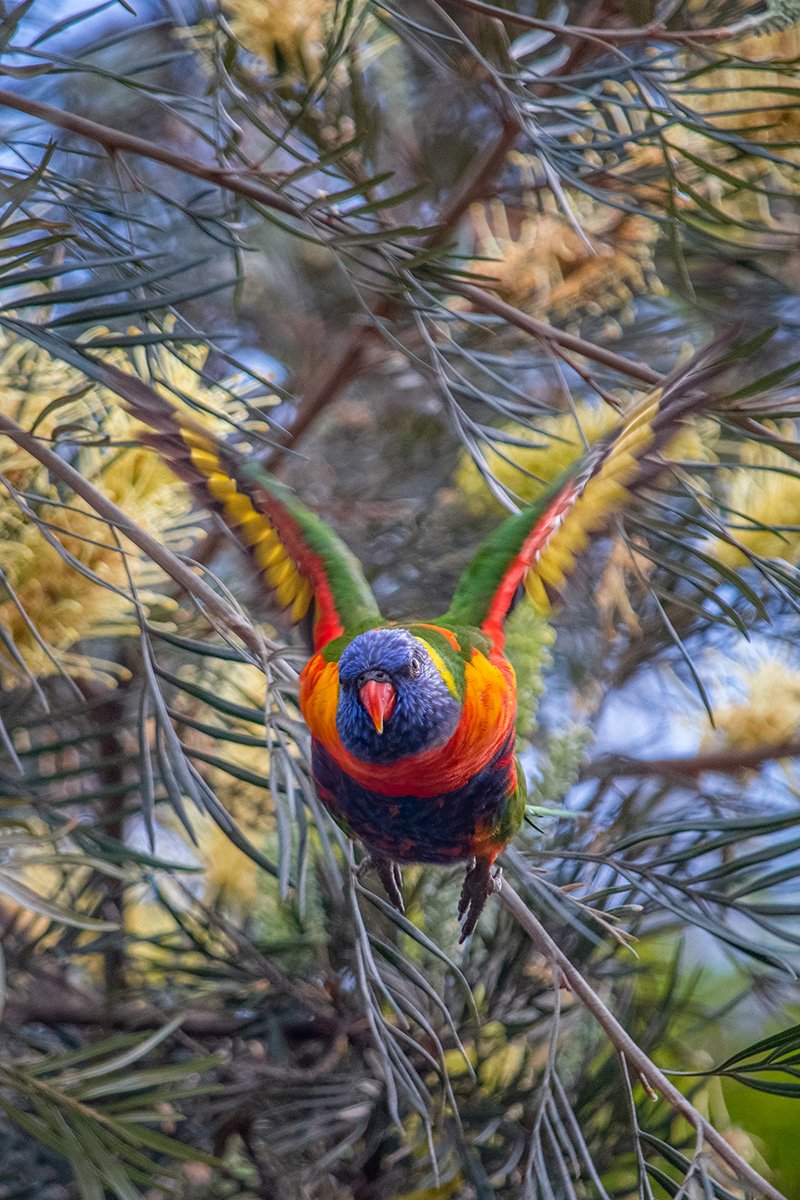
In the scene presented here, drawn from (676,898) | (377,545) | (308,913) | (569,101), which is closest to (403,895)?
(308,913)

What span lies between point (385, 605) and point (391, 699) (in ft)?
1.33

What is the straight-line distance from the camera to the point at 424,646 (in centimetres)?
54

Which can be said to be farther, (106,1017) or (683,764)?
(683,764)

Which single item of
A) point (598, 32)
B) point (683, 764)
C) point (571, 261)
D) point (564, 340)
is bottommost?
point (683, 764)

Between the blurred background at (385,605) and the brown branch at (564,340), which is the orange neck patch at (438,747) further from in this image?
the brown branch at (564,340)

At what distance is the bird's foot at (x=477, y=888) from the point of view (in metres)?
0.56

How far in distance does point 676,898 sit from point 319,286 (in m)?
0.78

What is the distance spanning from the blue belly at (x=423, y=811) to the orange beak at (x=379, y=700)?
6cm

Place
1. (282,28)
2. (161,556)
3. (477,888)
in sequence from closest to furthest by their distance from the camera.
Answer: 1. (161,556)
2. (477,888)
3. (282,28)

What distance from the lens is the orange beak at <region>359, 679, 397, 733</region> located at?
0.51 m

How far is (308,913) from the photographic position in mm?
685

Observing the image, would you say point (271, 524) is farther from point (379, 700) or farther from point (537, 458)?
point (537, 458)

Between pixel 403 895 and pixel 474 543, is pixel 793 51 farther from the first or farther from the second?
pixel 403 895

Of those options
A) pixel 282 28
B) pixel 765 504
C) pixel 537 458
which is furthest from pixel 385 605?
pixel 282 28
